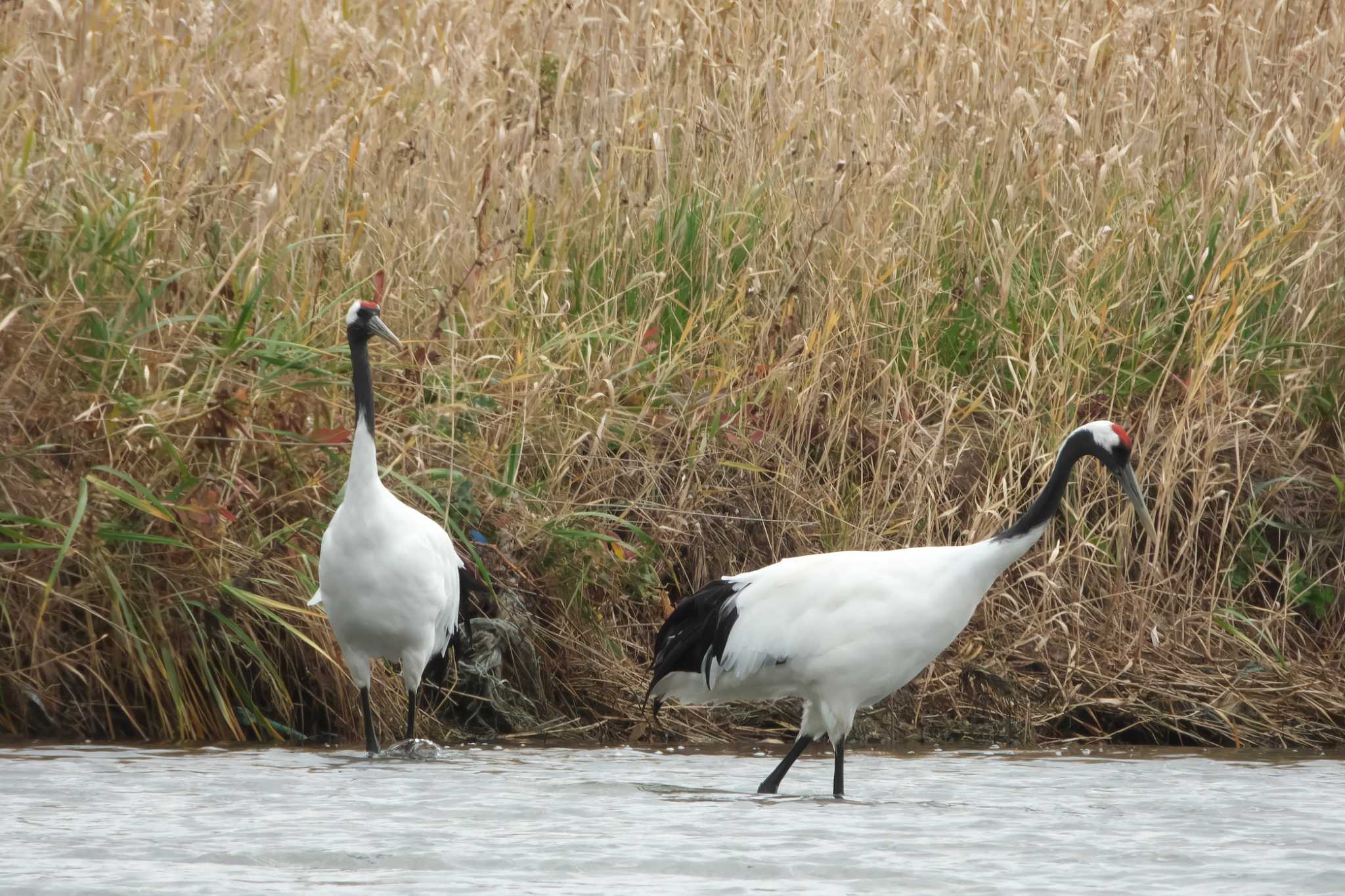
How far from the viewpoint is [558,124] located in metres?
7.93

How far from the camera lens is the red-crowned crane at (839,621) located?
5.46 metres

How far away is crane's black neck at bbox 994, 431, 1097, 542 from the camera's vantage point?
5520 mm

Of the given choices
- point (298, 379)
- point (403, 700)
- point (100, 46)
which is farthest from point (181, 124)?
point (403, 700)

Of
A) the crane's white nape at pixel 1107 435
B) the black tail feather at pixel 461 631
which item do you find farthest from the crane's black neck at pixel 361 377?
the crane's white nape at pixel 1107 435

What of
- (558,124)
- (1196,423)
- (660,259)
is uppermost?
(558,124)

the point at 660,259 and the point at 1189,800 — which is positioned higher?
the point at 660,259

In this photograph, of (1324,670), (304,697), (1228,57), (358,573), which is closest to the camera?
(358,573)

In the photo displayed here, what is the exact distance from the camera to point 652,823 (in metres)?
4.82

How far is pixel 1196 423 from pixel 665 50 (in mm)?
2750

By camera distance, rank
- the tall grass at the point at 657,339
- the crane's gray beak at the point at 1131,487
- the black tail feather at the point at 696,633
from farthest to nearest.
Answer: the tall grass at the point at 657,339, the crane's gray beak at the point at 1131,487, the black tail feather at the point at 696,633

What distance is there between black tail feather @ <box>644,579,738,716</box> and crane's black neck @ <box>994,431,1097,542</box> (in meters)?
0.85

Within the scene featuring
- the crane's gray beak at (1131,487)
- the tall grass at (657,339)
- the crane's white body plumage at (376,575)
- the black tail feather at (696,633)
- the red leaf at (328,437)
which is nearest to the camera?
the black tail feather at (696,633)

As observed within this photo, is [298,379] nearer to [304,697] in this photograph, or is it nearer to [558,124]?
[304,697]

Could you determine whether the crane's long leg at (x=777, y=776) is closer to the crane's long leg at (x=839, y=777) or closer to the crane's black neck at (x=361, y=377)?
the crane's long leg at (x=839, y=777)
